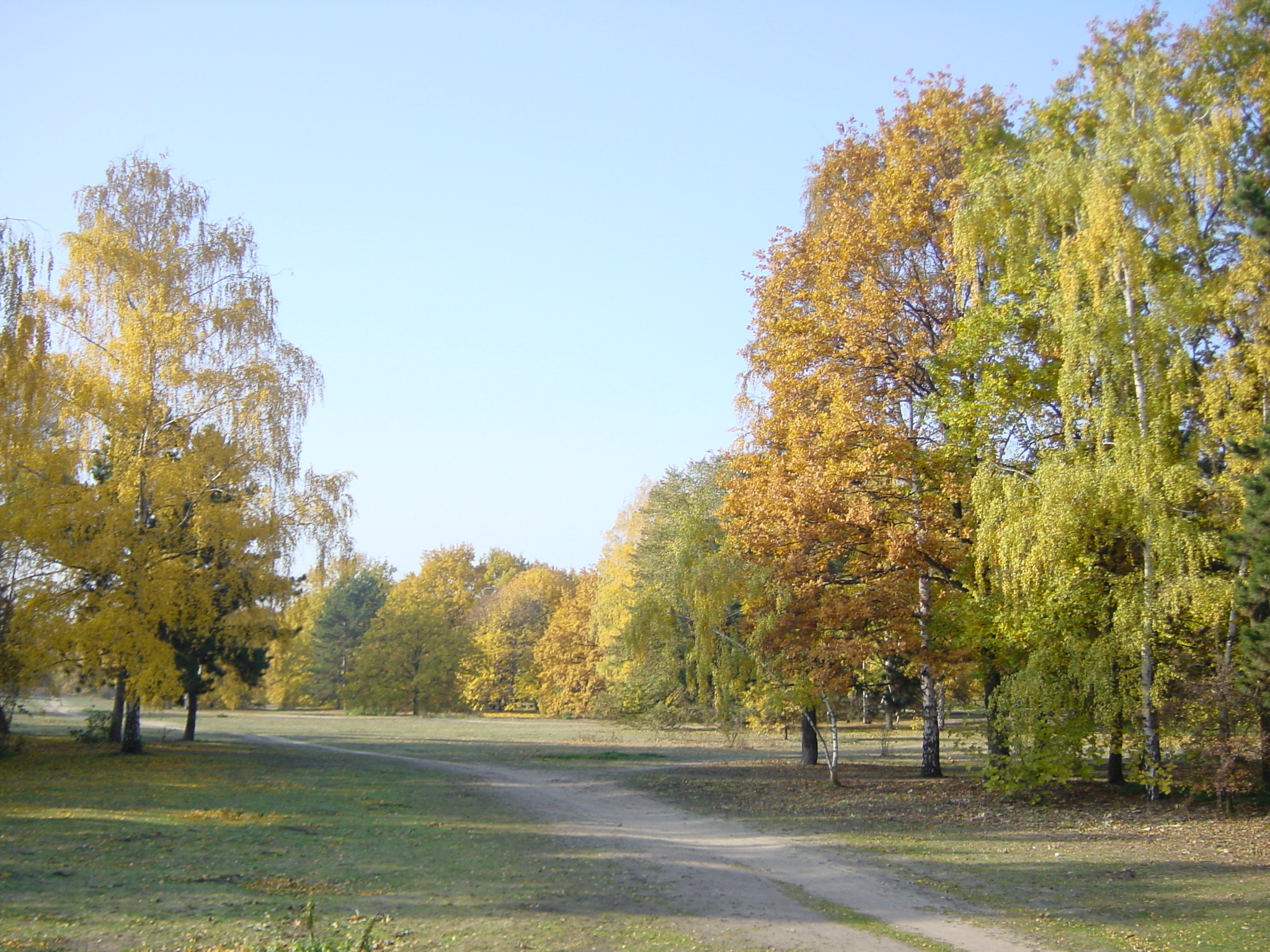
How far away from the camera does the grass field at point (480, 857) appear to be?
29.3 ft

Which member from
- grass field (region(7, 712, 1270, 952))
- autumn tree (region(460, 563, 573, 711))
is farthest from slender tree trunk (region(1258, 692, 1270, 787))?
autumn tree (region(460, 563, 573, 711))

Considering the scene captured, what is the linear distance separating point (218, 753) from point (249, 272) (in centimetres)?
1585

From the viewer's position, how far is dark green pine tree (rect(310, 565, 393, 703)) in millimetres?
86875

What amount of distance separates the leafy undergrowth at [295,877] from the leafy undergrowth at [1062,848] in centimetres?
407

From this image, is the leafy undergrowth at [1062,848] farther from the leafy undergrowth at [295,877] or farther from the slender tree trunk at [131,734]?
the slender tree trunk at [131,734]

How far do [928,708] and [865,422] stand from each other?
769 cm

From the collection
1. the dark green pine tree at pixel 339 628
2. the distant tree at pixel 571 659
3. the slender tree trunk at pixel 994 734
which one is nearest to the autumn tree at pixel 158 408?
the slender tree trunk at pixel 994 734

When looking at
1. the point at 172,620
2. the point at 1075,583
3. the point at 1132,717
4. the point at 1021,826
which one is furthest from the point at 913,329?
the point at 172,620

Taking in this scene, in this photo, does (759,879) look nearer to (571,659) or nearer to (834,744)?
(834,744)

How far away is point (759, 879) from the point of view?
11.9m

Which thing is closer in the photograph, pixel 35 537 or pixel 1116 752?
pixel 1116 752

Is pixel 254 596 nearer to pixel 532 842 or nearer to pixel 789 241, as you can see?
pixel 532 842

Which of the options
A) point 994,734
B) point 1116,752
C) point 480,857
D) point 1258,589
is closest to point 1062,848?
point 1258,589

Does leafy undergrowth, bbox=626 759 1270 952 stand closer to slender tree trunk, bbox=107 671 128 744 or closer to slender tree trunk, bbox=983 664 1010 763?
slender tree trunk, bbox=983 664 1010 763
